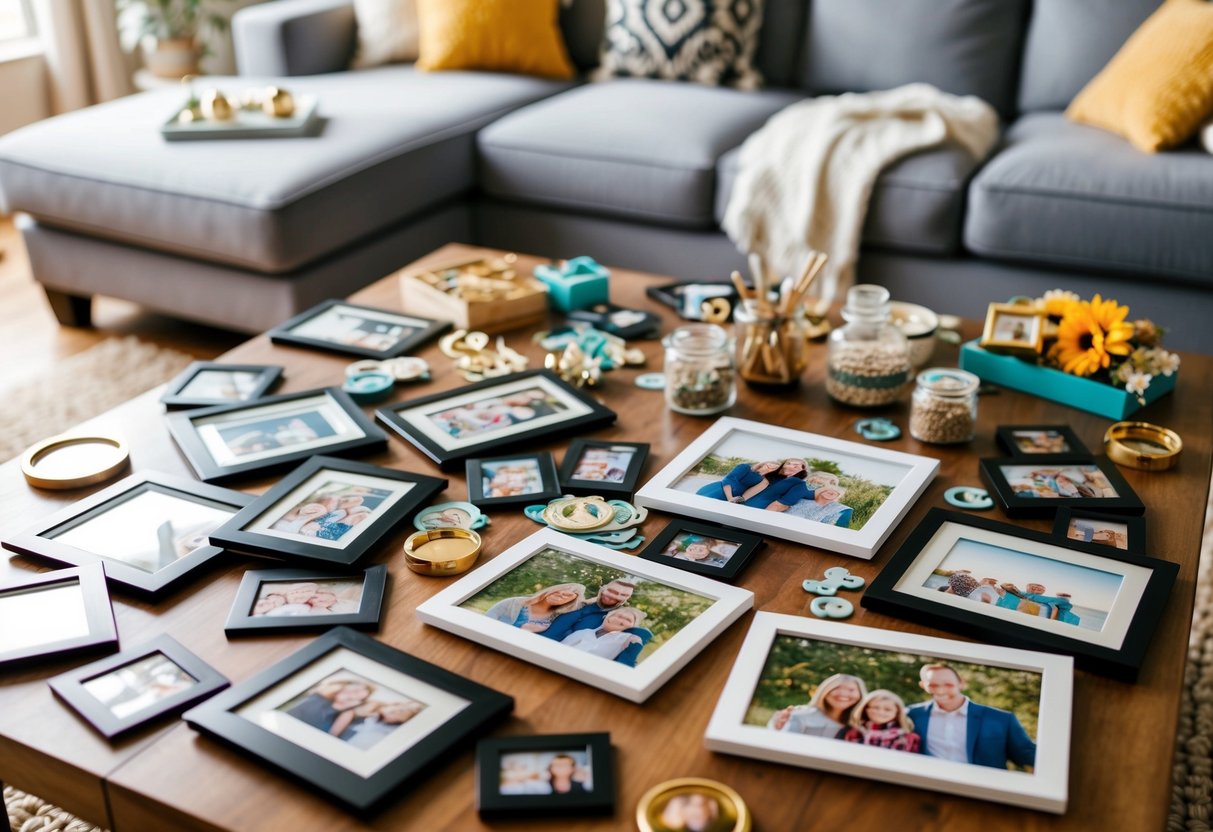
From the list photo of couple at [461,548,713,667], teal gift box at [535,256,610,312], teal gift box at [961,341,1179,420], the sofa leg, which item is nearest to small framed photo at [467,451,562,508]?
photo of couple at [461,548,713,667]

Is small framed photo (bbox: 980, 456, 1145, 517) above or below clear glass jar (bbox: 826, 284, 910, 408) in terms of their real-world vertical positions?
below

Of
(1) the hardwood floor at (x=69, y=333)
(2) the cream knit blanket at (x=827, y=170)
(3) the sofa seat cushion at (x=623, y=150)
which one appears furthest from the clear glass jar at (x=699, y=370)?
(1) the hardwood floor at (x=69, y=333)

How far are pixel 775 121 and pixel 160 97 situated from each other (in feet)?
4.93

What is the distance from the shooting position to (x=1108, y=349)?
1.41m

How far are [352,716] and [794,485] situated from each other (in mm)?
539

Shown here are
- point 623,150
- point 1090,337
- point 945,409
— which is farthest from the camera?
point 623,150

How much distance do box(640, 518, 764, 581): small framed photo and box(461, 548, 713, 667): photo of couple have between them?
46 millimetres

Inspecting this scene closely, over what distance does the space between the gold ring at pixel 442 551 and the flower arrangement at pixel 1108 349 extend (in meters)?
0.80

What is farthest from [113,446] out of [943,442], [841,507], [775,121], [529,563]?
[775,121]

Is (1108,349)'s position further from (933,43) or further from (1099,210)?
(933,43)

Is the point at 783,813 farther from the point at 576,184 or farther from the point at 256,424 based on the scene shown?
the point at 576,184

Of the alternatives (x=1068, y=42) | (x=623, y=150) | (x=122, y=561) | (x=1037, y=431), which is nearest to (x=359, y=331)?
(x=122, y=561)

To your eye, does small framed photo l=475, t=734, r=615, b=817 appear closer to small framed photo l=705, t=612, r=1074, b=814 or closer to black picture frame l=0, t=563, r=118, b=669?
small framed photo l=705, t=612, r=1074, b=814

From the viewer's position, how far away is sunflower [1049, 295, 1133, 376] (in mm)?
1410
